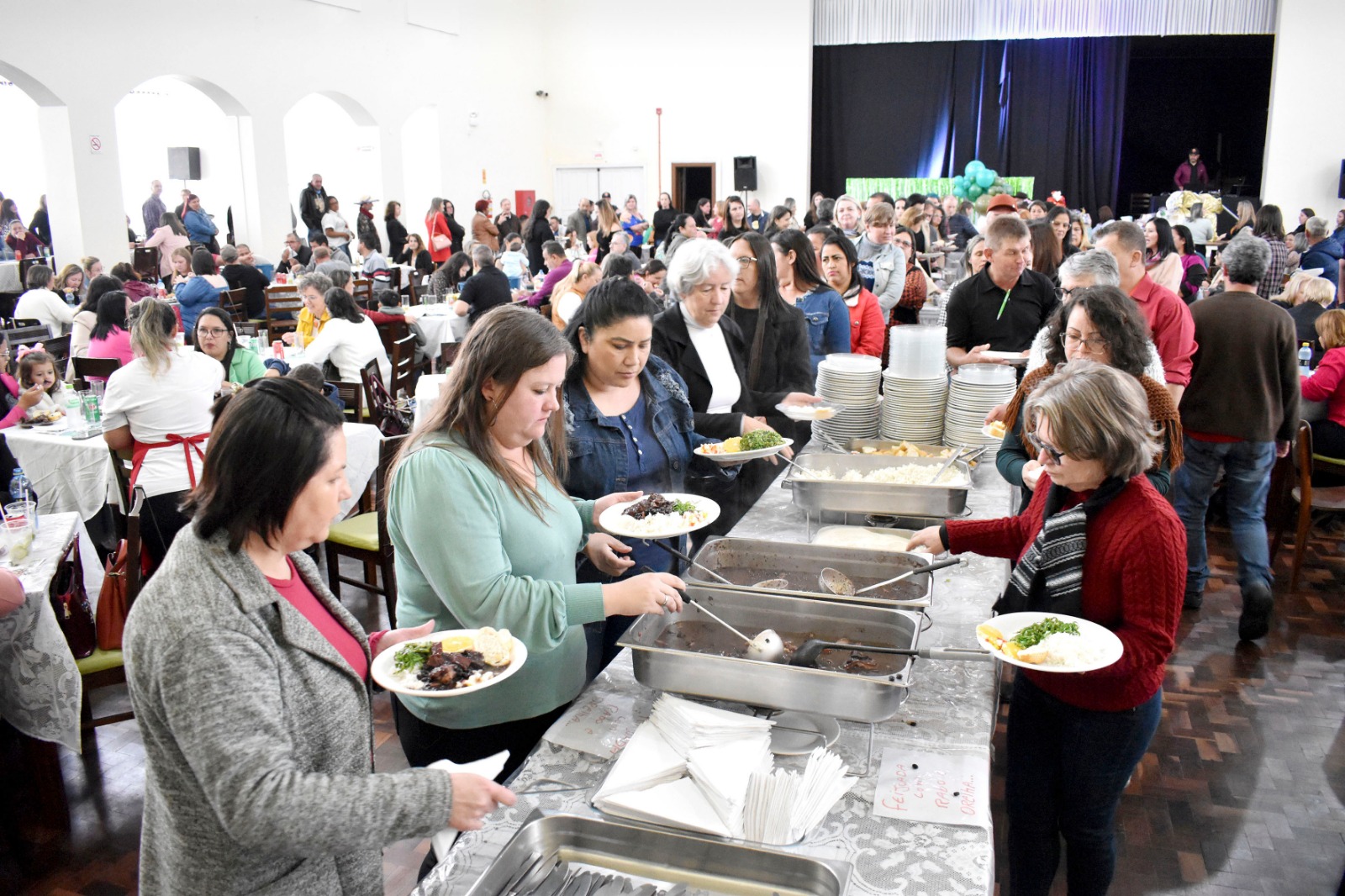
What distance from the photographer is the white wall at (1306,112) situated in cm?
1182

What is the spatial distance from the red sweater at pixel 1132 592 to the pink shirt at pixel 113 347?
14.7 ft

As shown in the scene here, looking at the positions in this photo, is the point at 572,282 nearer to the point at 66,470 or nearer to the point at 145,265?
the point at 66,470

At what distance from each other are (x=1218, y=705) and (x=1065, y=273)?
56.5 inches

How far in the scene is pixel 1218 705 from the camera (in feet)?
9.99

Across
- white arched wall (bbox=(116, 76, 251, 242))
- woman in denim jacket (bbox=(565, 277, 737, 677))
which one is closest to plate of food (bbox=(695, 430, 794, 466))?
woman in denim jacket (bbox=(565, 277, 737, 677))

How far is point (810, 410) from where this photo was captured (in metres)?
2.78

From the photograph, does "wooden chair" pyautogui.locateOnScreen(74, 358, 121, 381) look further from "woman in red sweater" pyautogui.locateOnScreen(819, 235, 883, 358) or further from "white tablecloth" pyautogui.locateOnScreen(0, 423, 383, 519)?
"woman in red sweater" pyautogui.locateOnScreen(819, 235, 883, 358)

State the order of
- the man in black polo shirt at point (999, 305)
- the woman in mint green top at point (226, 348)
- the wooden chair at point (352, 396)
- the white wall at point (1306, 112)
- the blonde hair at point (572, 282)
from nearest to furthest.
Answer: the man in black polo shirt at point (999, 305) < the woman in mint green top at point (226, 348) < the wooden chair at point (352, 396) < the blonde hair at point (572, 282) < the white wall at point (1306, 112)

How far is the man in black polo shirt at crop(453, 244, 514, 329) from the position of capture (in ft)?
23.1

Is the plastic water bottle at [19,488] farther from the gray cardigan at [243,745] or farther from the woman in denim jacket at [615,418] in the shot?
the gray cardigan at [243,745]

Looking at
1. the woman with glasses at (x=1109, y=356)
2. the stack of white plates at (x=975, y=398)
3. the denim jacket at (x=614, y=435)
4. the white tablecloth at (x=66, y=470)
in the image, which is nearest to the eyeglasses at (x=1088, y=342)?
the woman with glasses at (x=1109, y=356)

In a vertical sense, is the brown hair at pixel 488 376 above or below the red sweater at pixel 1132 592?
above

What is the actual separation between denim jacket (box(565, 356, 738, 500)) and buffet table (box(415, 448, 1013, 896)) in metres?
0.46

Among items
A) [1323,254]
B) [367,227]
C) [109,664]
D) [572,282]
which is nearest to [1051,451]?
[109,664]
